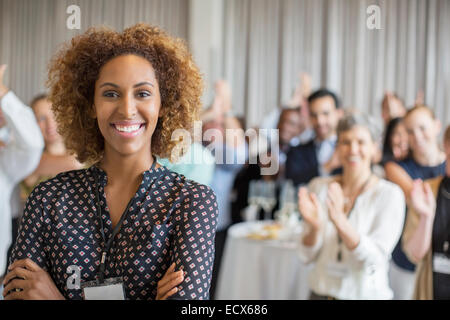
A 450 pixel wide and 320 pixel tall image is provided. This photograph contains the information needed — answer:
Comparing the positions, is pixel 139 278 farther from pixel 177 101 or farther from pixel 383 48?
pixel 383 48

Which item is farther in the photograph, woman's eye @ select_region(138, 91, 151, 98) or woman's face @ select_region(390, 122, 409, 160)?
woman's face @ select_region(390, 122, 409, 160)

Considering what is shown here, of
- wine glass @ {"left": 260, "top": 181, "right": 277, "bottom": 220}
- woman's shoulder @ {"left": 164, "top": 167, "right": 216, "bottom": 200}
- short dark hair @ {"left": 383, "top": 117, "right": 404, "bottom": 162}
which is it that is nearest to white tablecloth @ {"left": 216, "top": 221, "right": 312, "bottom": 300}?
wine glass @ {"left": 260, "top": 181, "right": 277, "bottom": 220}

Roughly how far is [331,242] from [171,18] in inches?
50.9

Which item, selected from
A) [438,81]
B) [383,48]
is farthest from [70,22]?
Result: [438,81]

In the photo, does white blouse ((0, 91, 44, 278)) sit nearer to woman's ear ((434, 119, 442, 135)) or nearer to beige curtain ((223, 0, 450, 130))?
beige curtain ((223, 0, 450, 130))

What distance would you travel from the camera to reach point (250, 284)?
293cm

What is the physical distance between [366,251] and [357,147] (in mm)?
462

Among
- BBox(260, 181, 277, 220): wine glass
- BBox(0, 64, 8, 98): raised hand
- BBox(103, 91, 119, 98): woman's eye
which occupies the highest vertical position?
BBox(0, 64, 8, 98): raised hand

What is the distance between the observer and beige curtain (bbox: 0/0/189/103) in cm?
182

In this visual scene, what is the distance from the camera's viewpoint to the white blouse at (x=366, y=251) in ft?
6.24

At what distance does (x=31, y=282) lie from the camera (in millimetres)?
944

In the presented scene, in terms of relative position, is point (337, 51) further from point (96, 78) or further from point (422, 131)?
point (96, 78)

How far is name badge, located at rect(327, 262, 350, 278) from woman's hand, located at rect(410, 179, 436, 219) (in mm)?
442

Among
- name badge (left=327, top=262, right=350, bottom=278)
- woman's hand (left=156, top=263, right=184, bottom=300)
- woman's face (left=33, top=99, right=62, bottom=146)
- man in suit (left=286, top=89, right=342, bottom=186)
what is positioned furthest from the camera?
man in suit (left=286, top=89, right=342, bottom=186)
